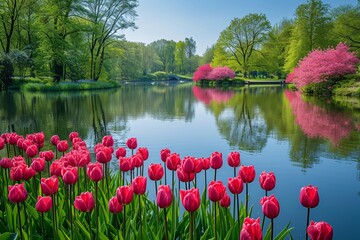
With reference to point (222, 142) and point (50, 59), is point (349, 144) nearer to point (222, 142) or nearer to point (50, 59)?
point (222, 142)

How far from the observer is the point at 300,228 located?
4.38m

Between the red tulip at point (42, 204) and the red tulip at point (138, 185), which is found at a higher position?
the red tulip at point (138, 185)

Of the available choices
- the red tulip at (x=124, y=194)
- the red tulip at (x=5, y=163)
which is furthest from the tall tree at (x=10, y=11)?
the red tulip at (x=124, y=194)

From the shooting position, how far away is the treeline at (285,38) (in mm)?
40906

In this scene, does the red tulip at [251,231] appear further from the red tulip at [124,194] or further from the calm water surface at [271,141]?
the calm water surface at [271,141]

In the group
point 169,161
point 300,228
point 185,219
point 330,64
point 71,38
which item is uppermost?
point 71,38

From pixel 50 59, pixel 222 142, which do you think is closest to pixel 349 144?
pixel 222 142

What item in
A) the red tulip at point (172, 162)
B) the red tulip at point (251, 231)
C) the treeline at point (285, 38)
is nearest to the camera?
the red tulip at point (251, 231)

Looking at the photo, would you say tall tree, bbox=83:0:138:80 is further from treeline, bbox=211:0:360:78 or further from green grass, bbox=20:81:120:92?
treeline, bbox=211:0:360:78

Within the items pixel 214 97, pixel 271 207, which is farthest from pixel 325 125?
pixel 214 97

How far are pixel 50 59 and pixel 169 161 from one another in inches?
1364

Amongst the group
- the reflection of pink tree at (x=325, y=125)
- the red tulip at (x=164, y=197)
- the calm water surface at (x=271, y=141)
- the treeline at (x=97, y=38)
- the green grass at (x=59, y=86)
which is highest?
the treeline at (x=97, y=38)

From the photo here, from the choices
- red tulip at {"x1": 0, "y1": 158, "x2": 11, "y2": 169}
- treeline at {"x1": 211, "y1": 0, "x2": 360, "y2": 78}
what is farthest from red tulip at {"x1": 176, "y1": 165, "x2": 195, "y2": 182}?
treeline at {"x1": 211, "y1": 0, "x2": 360, "y2": 78}

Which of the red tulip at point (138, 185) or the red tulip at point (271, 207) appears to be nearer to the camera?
the red tulip at point (271, 207)
